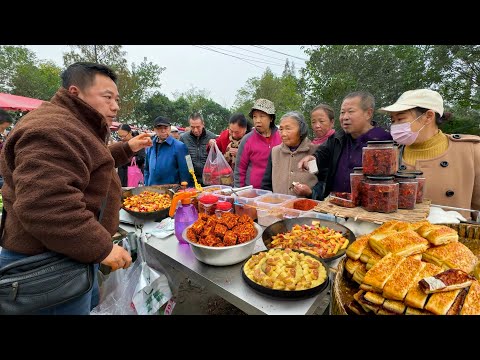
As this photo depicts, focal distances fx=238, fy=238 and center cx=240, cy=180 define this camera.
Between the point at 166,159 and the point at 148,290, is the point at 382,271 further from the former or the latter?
the point at 166,159

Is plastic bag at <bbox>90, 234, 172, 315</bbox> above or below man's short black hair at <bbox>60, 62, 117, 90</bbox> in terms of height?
below

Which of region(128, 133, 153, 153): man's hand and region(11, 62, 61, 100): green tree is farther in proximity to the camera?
region(11, 62, 61, 100): green tree

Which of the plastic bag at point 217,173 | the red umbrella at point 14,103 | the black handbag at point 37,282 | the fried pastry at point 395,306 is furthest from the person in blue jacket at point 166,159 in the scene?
the red umbrella at point 14,103

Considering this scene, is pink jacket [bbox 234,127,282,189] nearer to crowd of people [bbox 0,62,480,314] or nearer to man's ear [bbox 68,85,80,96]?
crowd of people [bbox 0,62,480,314]

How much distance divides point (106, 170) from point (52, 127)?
36 cm

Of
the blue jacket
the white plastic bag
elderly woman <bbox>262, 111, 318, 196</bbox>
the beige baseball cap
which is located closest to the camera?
the beige baseball cap

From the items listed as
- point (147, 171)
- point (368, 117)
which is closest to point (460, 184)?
point (368, 117)

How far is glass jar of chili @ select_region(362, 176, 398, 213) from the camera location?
158 centimetres

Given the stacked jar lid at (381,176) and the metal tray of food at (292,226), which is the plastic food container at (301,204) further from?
the stacked jar lid at (381,176)

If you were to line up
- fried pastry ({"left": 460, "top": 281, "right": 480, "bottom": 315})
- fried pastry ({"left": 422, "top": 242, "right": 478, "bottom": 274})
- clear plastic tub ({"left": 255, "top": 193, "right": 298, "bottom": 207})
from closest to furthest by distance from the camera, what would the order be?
fried pastry ({"left": 460, "top": 281, "right": 480, "bottom": 315}), fried pastry ({"left": 422, "top": 242, "right": 478, "bottom": 274}), clear plastic tub ({"left": 255, "top": 193, "right": 298, "bottom": 207})

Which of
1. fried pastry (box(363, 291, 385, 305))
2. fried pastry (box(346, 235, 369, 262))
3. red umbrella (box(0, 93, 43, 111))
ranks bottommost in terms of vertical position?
fried pastry (box(363, 291, 385, 305))

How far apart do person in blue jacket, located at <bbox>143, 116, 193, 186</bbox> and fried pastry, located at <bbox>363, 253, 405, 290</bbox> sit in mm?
3616

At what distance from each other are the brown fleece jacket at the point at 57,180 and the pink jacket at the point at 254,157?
232 cm

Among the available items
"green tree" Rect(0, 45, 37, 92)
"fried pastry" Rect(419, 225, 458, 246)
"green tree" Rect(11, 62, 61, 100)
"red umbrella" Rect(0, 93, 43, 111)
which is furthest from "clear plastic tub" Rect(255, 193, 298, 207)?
"green tree" Rect(0, 45, 37, 92)
